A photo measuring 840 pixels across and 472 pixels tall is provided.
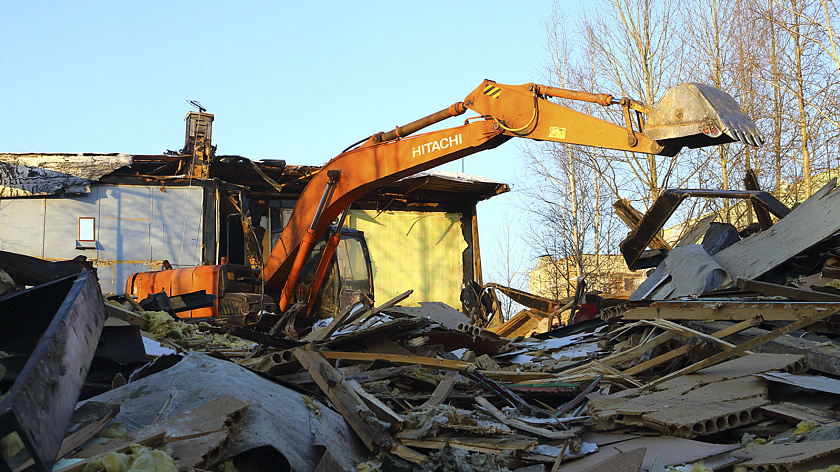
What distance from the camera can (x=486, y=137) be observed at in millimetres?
7953

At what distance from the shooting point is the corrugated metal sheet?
1919cm

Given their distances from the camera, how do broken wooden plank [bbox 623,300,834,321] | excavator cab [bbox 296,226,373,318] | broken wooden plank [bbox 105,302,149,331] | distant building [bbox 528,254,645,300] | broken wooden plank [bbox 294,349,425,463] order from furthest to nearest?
distant building [bbox 528,254,645,300]
excavator cab [bbox 296,226,373,318]
broken wooden plank [bbox 105,302,149,331]
broken wooden plank [bbox 623,300,834,321]
broken wooden plank [bbox 294,349,425,463]

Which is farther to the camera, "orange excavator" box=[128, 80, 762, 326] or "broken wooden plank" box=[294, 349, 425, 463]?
"orange excavator" box=[128, 80, 762, 326]

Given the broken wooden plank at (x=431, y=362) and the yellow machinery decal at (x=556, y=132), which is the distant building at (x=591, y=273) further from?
the broken wooden plank at (x=431, y=362)

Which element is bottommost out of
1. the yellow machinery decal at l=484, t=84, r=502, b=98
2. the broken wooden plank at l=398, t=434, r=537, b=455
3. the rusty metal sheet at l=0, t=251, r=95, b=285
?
the broken wooden plank at l=398, t=434, r=537, b=455

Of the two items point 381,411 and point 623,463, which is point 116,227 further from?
point 623,463

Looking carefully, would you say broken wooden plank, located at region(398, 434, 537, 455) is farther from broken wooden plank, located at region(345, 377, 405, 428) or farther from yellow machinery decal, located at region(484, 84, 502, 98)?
yellow machinery decal, located at region(484, 84, 502, 98)

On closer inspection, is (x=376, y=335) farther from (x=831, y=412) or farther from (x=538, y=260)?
(x=538, y=260)

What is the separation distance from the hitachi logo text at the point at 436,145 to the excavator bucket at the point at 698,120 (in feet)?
8.79

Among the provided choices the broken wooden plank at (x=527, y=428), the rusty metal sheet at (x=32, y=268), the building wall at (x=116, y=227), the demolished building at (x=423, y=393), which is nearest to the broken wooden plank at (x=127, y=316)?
the demolished building at (x=423, y=393)

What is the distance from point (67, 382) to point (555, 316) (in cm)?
872

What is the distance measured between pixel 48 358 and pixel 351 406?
6.14 feet

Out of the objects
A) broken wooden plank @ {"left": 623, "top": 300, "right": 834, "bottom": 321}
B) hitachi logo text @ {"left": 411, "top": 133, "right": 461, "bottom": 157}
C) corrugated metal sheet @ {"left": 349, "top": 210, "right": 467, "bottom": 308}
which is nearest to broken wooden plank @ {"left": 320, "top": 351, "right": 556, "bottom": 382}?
broken wooden plank @ {"left": 623, "top": 300, "right": 834, "bottom": 321}

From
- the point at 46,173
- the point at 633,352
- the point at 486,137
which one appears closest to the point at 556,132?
the point at 486,137
